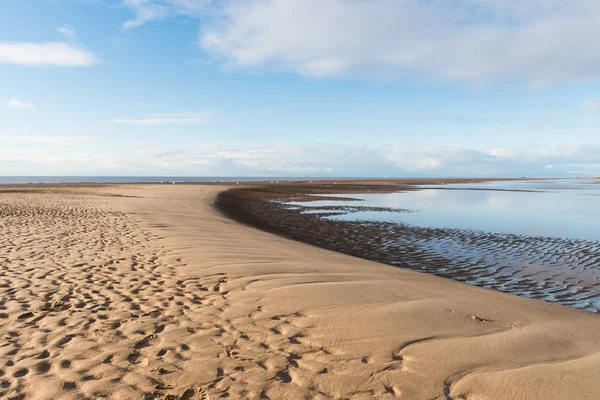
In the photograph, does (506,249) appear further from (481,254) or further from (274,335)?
(274,335)

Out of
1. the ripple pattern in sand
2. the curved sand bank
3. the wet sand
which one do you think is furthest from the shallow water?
the ripple pattern in sand

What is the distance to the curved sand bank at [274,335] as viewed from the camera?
146 inches

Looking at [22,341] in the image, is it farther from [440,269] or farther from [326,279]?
[440,269]

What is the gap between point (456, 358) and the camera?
13.9ft

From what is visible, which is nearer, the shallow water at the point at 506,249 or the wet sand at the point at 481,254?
the wet sand at the point at 481,254

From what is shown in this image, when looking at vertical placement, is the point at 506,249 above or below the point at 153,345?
below

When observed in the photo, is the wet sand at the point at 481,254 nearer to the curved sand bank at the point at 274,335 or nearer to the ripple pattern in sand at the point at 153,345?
the curved sand bank at the point at 274,335

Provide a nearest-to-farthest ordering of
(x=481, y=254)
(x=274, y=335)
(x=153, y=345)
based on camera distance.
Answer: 1. (x=153, y=345)
2. (x=274, y=335)
3. (x=481, y=254)

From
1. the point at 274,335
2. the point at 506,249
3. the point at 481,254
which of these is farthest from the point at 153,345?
the point at 506,249

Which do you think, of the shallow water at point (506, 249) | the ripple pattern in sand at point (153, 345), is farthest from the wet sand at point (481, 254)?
the ripple pattern in sand at point (153, 345)

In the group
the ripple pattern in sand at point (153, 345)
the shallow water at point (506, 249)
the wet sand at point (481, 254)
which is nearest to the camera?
the ripple pattern in sand at point (153, 345)

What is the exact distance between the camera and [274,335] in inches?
191

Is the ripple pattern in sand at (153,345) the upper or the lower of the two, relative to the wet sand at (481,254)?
upper

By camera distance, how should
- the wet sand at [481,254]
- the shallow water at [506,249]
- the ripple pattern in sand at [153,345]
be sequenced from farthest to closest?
the shallow water at [506,249] → the wet sand at [481,254] → the ripple pattern in sand at [153,345]
